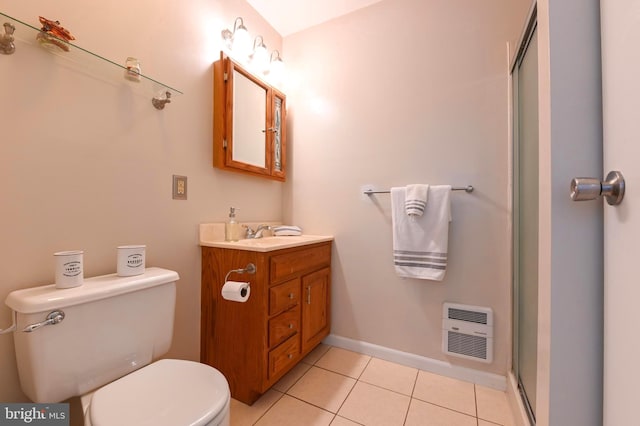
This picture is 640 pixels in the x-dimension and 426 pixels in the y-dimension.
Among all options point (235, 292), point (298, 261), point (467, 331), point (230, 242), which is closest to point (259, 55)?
point (230, 242)

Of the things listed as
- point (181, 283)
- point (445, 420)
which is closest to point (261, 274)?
point (181, 283)

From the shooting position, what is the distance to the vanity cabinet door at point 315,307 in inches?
62.4

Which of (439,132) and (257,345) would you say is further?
(439,132)

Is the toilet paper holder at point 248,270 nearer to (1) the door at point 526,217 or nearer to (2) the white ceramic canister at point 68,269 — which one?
(2) the white ceramic canister at point 68,269

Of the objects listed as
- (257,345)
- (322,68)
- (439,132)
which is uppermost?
(322,68)

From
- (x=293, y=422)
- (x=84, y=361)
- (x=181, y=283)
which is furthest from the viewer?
(x=181, y=283)

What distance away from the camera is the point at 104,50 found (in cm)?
105

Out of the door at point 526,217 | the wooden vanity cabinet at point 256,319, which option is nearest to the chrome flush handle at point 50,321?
the wooden vanity cabinet at point 256,319

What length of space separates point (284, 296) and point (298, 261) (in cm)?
21

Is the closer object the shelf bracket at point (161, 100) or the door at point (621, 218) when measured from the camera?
the door at point (621, 218)

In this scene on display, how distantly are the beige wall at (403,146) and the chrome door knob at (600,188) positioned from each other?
3.62ft

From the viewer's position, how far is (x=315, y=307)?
1.69m

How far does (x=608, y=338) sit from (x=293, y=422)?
4.01 ft

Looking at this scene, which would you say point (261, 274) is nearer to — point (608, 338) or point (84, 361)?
point (84, 361)
